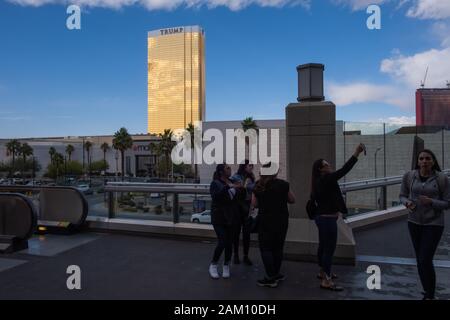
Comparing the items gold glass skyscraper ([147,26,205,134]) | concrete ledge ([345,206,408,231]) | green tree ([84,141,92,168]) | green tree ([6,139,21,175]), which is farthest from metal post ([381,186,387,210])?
green tree ([84,141,92,168])

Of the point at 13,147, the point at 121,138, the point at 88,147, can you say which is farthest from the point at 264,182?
the point at 88,147

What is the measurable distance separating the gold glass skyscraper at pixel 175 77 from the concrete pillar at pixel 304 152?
50517mm

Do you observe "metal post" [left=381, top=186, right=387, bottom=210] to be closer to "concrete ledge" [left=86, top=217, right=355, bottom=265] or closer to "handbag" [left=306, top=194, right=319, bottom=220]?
"concrete ledge" [left=86, top=217, right=355, bottom=265]

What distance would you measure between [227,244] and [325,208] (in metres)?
1.49

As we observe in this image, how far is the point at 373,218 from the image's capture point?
8.74 meters

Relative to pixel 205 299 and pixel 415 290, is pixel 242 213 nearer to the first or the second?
pixel 205 299

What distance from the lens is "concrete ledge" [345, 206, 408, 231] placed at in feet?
26.6

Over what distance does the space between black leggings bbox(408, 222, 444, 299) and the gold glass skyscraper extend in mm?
53023

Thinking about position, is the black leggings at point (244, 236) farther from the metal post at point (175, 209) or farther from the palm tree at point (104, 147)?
the palm tree at point (104, 147)

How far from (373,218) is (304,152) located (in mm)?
3320
